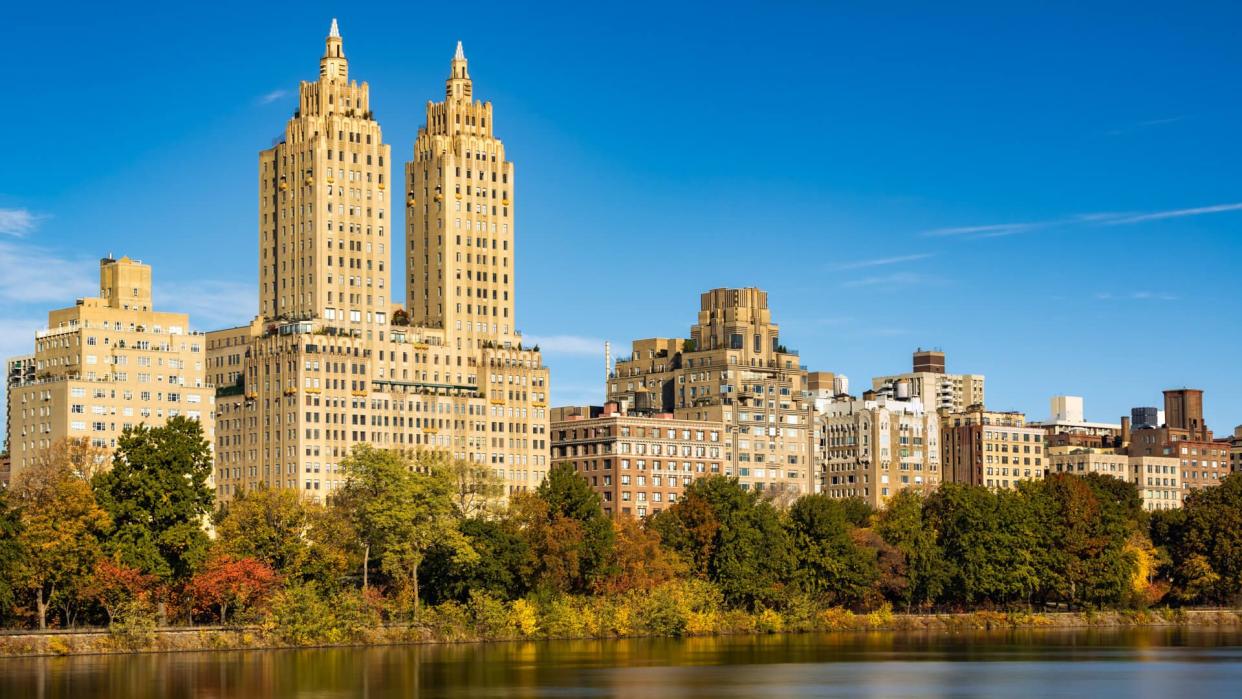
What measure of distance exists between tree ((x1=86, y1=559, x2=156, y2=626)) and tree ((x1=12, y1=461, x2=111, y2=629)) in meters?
0.98

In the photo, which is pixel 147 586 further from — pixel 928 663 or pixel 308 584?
pixel 928 663

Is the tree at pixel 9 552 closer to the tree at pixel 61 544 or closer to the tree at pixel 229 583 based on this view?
the tree at pixel 61 544

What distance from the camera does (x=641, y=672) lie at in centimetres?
16375

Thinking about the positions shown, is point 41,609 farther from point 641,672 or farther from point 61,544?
point 641,672

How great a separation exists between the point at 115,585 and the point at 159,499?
9.00 metres

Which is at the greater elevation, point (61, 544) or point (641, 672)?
point (61, 544)

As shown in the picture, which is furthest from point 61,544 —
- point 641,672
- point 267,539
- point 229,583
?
point 641,672

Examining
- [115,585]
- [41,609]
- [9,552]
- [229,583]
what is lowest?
[41,609]

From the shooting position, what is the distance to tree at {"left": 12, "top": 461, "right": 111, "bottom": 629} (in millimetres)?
177750

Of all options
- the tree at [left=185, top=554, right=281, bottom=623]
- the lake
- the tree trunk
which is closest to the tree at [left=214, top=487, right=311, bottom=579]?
the tree at [left=185, top=554, right=281, bottom=623]

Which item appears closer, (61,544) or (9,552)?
(9,552)

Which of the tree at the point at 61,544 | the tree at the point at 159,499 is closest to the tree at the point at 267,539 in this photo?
the tree at the point at 159,499

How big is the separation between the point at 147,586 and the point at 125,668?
68.4 ft

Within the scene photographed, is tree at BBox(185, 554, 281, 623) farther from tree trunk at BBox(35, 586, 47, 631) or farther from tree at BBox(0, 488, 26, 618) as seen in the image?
tree at BBox(0, 488, 26, 618)
